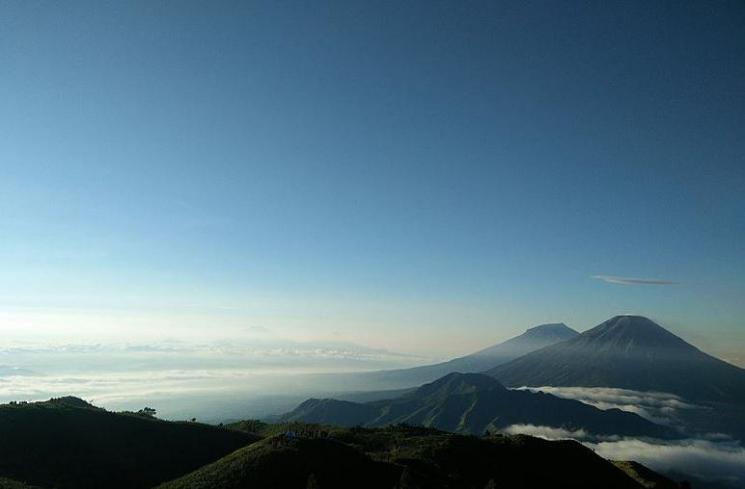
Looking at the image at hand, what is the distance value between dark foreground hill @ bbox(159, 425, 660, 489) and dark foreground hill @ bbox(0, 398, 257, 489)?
16652 millimetres

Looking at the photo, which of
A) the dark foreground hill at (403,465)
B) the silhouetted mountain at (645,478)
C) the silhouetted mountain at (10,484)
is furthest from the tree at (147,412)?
the silhouetted mountain at (645,478)

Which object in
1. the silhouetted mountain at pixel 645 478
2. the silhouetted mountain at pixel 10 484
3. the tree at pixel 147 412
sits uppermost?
the silhouetted mountain at pixel 10 484

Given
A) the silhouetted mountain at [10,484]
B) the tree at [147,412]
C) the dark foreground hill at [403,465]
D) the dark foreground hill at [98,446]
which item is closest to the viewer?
the silhouetted mountain at [10,484]

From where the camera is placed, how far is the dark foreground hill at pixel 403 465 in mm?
65875

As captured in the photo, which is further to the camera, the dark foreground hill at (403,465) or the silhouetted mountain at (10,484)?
the dark foreground hill at (403,465)

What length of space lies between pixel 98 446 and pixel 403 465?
52.1 metres

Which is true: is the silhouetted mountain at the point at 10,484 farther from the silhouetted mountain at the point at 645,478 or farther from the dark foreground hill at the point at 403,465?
the silhouetted mountain at the point at 645,478

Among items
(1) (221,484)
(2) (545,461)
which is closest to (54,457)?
(1) (221,484)

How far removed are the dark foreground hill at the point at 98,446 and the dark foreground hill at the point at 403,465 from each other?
54.6 ft

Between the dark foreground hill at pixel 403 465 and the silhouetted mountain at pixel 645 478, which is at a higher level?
the dark foreground hill at pixel 403 465

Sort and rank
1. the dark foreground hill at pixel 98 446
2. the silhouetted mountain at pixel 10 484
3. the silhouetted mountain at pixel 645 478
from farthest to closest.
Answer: the silhouetted mountain at pixel 645 478
the dark foreground hill at pixel 98 446
the silhouetted mountain at pixel 10 484

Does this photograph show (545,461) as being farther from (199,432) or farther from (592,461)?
(199,432)

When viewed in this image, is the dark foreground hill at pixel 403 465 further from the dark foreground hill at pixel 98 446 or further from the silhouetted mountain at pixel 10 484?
the dark foreground hill at pixel 98 446

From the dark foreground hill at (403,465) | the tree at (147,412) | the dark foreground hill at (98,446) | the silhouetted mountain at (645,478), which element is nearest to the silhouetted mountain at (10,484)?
the dark foreground hill at (98,446)
